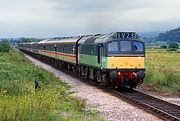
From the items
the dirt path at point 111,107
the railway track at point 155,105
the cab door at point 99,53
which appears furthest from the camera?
the cab door at point 99,53

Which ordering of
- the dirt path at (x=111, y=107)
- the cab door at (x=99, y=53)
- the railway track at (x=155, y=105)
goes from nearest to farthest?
the dirt path at (x=111, y=107) < the railway track at (x=155, y=105) < the cab door at (x=99, y=53)

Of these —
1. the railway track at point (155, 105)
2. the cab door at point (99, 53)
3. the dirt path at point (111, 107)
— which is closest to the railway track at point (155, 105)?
the railway track at point (155, 105)

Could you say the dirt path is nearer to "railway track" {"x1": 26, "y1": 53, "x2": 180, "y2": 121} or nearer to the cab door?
"railway track" {"x1": 26, "y1": 53, "x2": 180, "y2": 121}

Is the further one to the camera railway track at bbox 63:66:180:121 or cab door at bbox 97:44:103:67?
cab door at bbox 97:44:103:67

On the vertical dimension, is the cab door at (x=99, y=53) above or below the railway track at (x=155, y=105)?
above

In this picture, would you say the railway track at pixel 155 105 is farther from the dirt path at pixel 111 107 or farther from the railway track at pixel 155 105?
the dirt path at pixel 111 107

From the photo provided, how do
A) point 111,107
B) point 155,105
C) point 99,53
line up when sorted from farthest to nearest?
point 99,53 → point 155,105 → point 111,107

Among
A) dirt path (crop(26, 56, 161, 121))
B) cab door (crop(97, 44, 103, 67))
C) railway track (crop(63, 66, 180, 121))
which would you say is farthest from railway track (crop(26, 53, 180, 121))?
cab door (crop(97, 44, 103, 67))

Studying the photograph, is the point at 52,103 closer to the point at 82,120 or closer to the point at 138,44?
the point at 82,120

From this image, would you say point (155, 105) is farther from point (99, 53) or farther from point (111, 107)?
point (99, 53)

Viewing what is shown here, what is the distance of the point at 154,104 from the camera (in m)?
17.5

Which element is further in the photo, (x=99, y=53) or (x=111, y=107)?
(x=99, y=53)

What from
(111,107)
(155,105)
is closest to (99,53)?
(155,105)

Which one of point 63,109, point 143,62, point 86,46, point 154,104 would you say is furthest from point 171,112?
point 86,46
